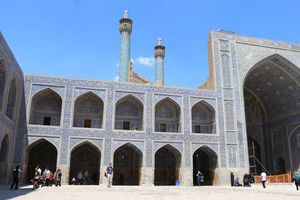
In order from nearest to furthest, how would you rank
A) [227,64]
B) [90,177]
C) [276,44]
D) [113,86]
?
[113,86]
[90,177]
[227,64]
[276,44]

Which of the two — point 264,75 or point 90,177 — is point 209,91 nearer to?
point 264,75

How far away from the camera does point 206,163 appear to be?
23.2 m

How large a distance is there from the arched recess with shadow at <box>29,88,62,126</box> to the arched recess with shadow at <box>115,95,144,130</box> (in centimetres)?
397

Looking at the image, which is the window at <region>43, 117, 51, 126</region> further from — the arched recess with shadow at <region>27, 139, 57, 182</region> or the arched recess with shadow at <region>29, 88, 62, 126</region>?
the arched recess with shadow at <region>27, 139, 57, 182</region>

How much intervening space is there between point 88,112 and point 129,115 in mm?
2819

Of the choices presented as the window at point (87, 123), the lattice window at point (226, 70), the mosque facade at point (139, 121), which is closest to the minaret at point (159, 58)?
the mosque facade at point (139, 121)

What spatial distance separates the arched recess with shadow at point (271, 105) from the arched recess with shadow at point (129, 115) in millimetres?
9540

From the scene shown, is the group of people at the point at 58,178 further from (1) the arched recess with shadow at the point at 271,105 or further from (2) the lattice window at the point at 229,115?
(1) the arched recess with shadow at the point at 271,105

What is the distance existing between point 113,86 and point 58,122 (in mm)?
4375

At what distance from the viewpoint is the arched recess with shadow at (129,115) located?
69.0 feet

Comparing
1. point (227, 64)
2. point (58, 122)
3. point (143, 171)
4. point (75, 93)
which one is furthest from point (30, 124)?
point (227, 64)

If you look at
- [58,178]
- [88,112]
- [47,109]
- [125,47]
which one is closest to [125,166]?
[88,112]

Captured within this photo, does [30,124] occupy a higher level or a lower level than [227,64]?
lower

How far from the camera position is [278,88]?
27.1 m
